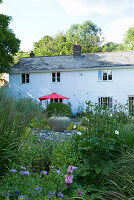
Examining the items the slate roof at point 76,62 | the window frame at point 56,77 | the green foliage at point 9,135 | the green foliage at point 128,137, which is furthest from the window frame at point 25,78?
the green foliage at point 9,135

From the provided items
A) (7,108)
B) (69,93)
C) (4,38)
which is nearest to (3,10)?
(4,38)

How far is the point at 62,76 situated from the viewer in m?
19.8

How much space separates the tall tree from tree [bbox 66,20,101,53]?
23.9 meters

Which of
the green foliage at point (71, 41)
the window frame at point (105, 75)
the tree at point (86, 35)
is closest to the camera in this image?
the window frame at point (105, 75)

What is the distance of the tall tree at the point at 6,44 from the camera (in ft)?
61.2

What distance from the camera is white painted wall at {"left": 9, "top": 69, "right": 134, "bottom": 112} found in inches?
724

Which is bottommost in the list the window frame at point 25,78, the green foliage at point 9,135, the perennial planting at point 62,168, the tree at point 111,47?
the perennial planting at point 62,168

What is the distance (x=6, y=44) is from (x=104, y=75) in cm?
970

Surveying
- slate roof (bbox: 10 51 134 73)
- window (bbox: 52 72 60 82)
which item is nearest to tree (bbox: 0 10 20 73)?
slate roof (bbox: 10 51 134 73)

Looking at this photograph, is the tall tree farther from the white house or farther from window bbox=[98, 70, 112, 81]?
window bbox=[98, 70, 112, 81]

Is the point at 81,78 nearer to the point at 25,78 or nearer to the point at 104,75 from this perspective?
the point at 104,75

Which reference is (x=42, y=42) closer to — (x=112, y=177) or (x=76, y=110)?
(x=76, y=110)

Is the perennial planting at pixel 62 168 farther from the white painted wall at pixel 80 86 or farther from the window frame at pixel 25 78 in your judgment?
the window frame at pixel 25 78

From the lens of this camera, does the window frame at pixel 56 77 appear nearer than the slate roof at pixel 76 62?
No
